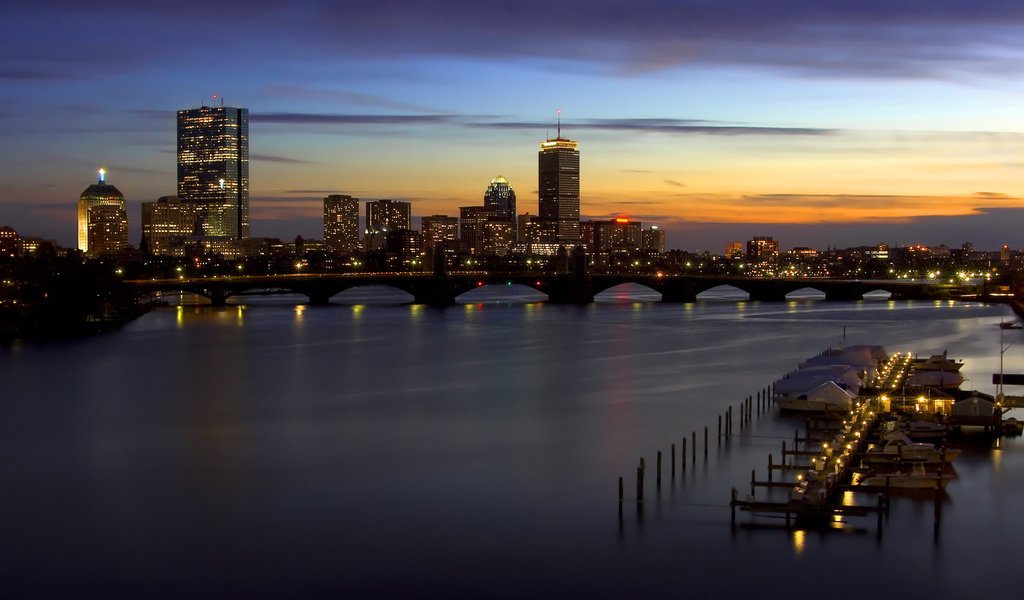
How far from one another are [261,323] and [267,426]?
180ft

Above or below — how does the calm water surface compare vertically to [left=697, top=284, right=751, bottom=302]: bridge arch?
below

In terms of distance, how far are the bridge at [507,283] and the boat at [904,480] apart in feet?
302

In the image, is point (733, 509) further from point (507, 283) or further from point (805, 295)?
point (805, 295)

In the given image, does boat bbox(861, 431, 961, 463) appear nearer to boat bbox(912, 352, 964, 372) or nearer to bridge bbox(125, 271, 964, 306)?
boat bbox(912, 352, 964, 372)

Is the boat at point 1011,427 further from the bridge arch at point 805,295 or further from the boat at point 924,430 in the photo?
the bridge arch at point 805,295

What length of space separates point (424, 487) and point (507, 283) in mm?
99447

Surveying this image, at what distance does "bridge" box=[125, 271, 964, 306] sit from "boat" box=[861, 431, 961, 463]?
90.5 metres

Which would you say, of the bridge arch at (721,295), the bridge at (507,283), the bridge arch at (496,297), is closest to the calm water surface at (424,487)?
the bridge at (507,283)

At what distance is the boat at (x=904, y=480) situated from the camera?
89.1 feet

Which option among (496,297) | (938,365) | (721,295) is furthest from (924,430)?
(721,295)

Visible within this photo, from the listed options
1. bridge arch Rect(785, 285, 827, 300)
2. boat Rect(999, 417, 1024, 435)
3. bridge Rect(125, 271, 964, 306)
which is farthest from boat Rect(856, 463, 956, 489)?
bridge arch Rect(785, 285, 827, 300)

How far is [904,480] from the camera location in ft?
90.1

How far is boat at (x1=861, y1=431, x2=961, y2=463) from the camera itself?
93.9 ft

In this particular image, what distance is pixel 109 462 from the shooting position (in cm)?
3419
